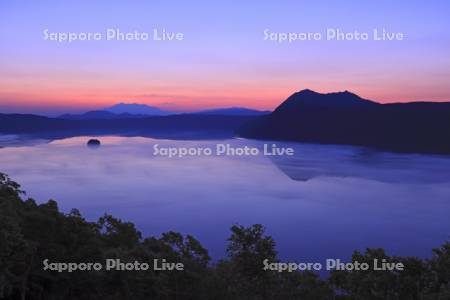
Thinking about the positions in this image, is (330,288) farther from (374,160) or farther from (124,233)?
(374,160)

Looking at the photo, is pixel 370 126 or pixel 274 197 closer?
pixel 274 197

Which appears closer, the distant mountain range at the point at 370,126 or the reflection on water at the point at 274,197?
the reflection on water at the point at 274,197

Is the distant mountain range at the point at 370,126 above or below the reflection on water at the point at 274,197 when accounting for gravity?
above

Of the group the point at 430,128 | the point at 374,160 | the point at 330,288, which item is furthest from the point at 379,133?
the point at 330,288

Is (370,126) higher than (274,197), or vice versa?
(370,126)
